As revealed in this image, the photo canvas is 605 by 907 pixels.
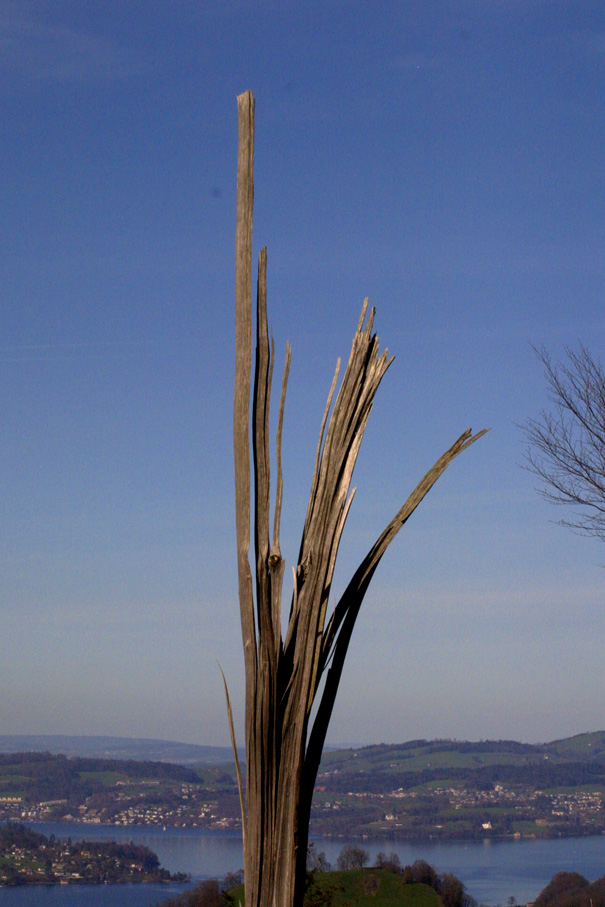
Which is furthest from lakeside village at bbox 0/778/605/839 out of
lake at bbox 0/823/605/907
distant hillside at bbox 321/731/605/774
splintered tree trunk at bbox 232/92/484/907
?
splintered tree trunk at bbox 232/92/484/907

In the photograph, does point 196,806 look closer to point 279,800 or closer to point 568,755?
point 568,755

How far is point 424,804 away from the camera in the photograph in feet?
147

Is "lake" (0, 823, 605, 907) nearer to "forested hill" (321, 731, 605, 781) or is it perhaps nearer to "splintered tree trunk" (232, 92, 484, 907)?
"forested hill" (321, 731, 605, 781)

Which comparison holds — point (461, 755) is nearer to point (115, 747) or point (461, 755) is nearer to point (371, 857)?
point (371, 857)

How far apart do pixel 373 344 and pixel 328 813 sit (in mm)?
41481

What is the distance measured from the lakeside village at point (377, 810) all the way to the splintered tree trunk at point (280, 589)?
3662cm

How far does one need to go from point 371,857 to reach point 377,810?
526 inches

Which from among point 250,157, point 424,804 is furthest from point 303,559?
point 424,804

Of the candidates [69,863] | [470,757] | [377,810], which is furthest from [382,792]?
[69,863]

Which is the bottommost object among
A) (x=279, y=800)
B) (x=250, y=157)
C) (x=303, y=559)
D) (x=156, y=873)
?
(x=156, y=873)

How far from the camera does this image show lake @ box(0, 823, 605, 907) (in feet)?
95.4

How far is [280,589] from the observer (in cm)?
276

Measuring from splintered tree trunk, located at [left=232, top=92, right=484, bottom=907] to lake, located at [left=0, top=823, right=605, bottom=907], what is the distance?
80.6 feet

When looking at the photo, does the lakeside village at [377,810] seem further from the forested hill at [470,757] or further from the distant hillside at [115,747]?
the distant hillside at [115,747]
